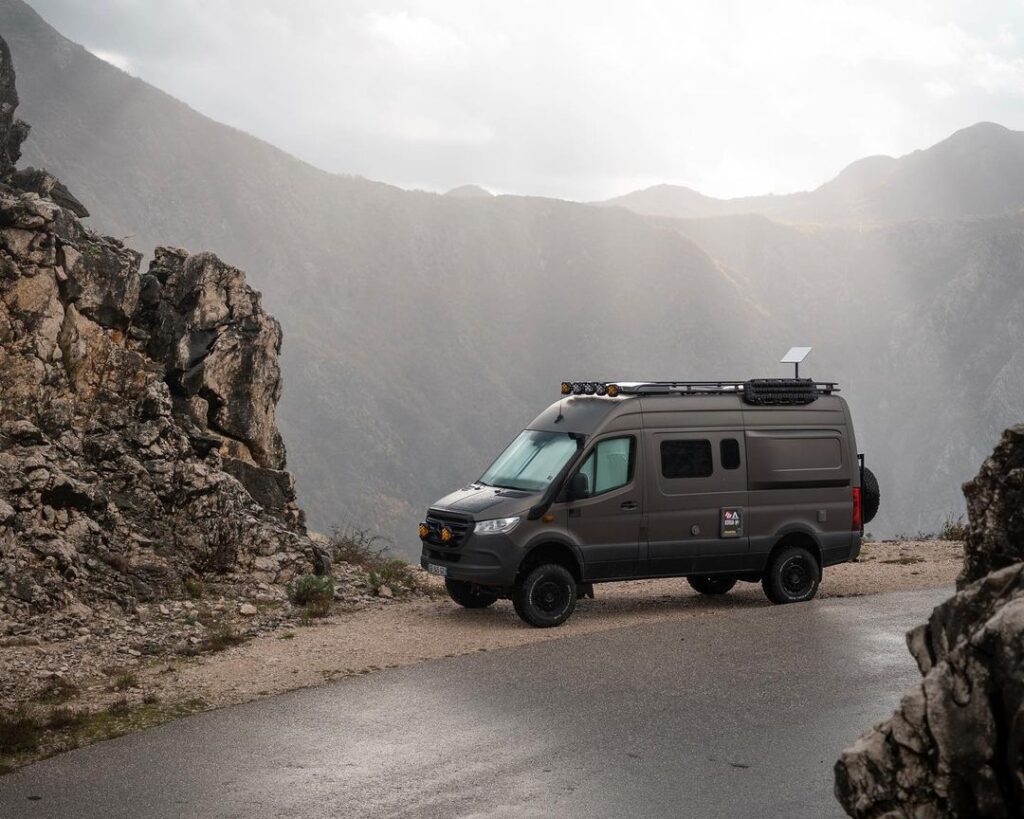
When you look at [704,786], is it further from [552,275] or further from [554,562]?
[552,275]

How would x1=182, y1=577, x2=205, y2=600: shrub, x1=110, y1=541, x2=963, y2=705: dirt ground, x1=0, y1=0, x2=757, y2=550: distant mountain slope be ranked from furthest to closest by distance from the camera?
x1=0, y1=0, x2=757, y2=550: distant mountain slope < x1=182, y1=577, x2=205, y2=600: shrub < x1=110, y1=541, x2=963, y2=705: dirt ground

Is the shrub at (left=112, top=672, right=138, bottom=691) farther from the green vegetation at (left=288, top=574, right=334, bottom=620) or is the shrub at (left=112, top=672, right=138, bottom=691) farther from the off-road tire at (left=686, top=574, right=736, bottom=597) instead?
the off-road tire at (left=686, top=574, right=736, bottom=597)

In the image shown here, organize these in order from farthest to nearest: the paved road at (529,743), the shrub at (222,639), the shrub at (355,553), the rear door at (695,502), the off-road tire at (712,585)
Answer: the shrub at (355,553) → the off-road tire at (712,585) → the rear door at (695,502) → the shrub at (222,639) → the paved road at (529,743)

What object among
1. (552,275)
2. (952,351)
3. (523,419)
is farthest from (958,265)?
(523,419)

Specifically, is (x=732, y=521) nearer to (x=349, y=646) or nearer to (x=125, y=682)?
(x=349, y=646)

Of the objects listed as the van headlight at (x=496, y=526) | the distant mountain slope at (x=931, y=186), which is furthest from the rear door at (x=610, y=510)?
the distant mountain slope at (x=931, y=186)

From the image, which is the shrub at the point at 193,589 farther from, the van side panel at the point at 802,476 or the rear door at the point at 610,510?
the van side panel at the point at 802,476

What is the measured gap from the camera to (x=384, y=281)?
336ft

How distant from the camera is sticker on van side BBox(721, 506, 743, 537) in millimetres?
13258

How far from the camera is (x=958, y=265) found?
116 metres

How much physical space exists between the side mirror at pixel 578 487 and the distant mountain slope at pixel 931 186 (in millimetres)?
142576

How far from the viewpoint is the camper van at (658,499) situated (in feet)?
40.4

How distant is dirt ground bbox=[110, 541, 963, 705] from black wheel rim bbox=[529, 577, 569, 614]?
0.25 meters

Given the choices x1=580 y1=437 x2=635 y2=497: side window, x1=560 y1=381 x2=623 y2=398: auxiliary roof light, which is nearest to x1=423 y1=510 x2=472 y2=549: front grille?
x1=580 y1=437 x2=635 y2=497: side window
